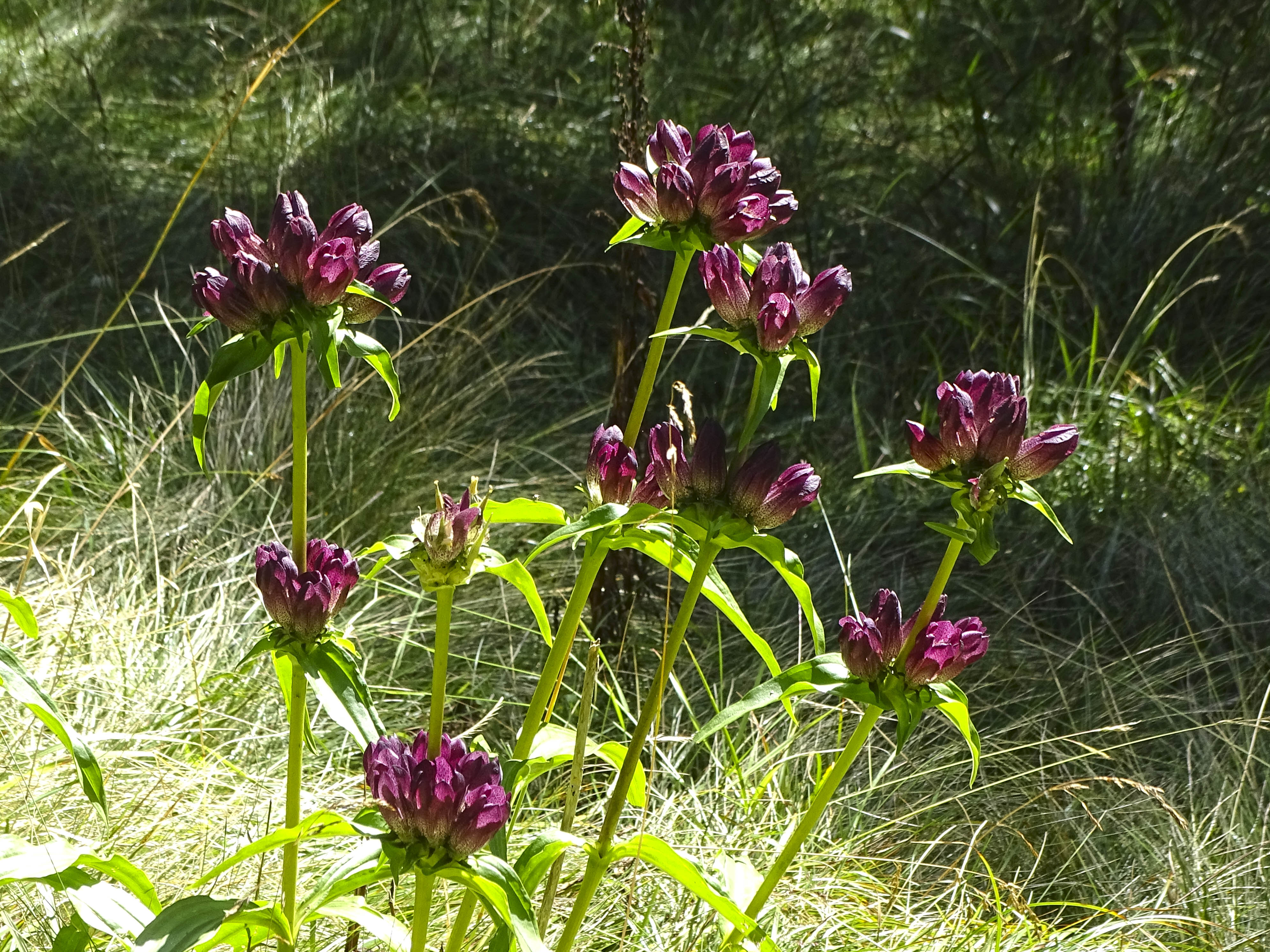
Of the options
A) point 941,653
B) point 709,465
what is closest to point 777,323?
point 709,465

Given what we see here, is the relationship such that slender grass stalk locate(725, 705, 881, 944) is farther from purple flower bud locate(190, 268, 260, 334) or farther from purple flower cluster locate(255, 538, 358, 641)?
purple flower bud locate(190, 268, 260, 334)

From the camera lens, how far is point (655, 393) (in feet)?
13.5

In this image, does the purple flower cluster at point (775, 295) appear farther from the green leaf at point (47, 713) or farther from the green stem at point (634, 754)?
the green leaf at point (47, 713)

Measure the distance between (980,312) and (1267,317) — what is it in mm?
963

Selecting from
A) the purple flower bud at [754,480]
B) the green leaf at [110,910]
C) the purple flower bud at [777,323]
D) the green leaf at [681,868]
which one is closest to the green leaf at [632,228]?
the purple flower bud at [777,323]

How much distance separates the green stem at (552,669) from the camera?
1.31m

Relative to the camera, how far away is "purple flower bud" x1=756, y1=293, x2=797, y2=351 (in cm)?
121

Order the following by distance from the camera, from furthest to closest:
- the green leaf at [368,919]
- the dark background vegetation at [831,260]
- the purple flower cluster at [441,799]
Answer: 1. the dark background vegetation at [831,260]
2. the green leaf at [368,919]
3. the purple flower cluster at [441,799]

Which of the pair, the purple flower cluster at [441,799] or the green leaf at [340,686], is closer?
the purple flower cluster at [441,799]

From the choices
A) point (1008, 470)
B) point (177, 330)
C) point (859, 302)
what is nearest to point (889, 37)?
point (859, 302)

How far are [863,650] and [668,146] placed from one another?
0.56 meters

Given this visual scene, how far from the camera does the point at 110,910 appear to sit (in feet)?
4.52

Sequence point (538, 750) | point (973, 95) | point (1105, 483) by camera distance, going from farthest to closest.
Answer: point (973, 95) → point (1105, 483) → point (538, 750)

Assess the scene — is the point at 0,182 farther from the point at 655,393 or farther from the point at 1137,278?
the point at 1137,278
